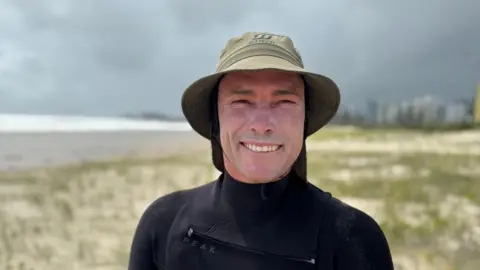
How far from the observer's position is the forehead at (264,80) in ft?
6.36

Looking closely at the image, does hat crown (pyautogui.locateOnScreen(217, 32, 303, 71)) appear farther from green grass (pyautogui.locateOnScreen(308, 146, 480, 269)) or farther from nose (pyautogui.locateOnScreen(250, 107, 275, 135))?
green grass (pyautogui.locateOnScreen(308, 146, 480, 269))

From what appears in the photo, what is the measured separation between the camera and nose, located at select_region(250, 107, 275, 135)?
6.21 ft

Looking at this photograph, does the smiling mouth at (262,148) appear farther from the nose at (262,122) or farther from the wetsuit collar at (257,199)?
the wetsuit collar at (257,199)

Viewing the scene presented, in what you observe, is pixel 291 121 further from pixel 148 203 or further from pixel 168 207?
pixel 148 203

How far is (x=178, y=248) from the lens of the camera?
208cm

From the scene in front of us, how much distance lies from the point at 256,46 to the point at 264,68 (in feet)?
0.68

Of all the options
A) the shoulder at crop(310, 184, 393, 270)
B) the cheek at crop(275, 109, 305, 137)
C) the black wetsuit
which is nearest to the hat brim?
the cheek at crop(275, 109, 305, 137)

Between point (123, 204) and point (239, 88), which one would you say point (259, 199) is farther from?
point (123, 204)

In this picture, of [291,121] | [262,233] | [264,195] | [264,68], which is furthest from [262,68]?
[262,233]

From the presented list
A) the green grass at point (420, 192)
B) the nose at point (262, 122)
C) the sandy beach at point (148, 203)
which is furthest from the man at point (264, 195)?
the green grass at point (420, 192)

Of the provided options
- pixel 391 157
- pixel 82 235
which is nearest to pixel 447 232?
pixel 82 235

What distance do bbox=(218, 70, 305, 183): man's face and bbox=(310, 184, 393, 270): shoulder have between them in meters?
0.30

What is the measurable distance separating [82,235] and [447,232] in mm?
5701

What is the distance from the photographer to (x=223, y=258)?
199cm
